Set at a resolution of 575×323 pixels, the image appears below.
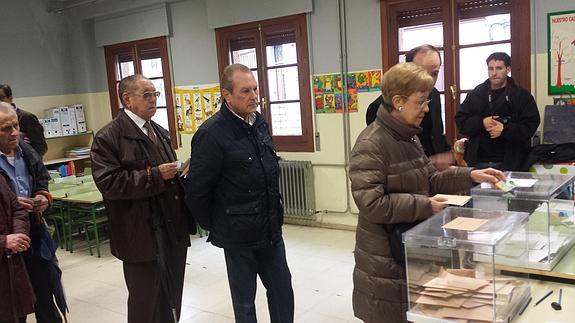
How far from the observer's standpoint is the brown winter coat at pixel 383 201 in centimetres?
187

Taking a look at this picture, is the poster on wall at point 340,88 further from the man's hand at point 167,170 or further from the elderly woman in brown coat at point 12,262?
the elderly woman in brown coat at point 12,262

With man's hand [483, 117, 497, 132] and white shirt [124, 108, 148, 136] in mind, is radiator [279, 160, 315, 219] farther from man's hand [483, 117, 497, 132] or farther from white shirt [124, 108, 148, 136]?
white shirt [124, 108, 148, 136]

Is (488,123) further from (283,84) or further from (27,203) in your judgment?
(27,203)

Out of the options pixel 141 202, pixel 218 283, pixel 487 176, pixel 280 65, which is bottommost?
pixel 218 283

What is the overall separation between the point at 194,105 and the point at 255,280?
14.5 feet

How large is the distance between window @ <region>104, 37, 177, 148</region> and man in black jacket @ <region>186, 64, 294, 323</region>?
15.1ft

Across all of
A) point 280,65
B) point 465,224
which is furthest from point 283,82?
point 465,224

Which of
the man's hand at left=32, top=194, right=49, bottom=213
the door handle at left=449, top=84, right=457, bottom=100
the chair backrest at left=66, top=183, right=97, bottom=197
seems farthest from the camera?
the chair backrest at left=66, top=183, right=97, bottom=197

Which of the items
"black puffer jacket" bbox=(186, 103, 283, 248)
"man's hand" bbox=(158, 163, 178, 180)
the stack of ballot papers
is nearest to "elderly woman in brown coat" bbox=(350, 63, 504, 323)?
the stack of ballot papers

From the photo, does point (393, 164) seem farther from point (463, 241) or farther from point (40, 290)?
point (40, 290)

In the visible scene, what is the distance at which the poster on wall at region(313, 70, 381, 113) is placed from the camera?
531 cm

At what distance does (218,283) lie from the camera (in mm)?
4363

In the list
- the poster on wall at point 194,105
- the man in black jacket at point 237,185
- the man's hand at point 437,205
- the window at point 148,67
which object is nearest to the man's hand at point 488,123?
the man in black jacket at point 237,185

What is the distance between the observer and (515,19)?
440 centimetres
